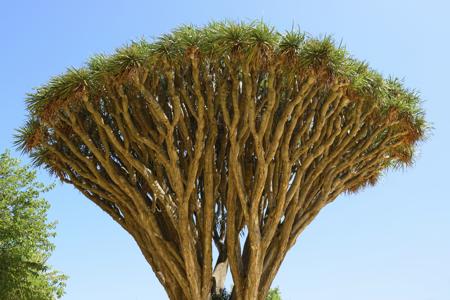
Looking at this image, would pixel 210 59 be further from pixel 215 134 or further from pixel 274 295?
pixel 274 295

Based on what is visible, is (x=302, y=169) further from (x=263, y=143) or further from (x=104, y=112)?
(x=104, y=112)

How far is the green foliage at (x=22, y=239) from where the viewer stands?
12.5 metres

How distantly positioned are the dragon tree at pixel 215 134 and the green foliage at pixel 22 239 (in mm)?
3800

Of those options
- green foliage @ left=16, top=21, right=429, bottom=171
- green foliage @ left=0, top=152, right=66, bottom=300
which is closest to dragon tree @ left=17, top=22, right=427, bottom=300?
green foliage @ left=16, top=21, right=429, bottom=171

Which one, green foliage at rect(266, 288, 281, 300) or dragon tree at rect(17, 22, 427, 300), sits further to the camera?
green foliage at rect(266, 288, 281, 300)

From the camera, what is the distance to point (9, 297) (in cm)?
1253

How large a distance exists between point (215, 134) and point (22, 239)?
6.37 m

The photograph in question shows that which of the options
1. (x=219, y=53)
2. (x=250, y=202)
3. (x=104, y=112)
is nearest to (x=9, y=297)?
(x=104, y=112)

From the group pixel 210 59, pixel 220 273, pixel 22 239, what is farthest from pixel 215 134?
pixel 22 239

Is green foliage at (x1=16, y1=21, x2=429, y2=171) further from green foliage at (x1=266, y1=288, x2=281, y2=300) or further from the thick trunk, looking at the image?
green foliage at (x1=266, y1=288, x2=281, y2=300)

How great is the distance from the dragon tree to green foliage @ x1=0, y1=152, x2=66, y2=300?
3.80m

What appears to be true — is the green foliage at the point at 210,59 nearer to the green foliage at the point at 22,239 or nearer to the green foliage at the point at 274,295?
the green foliage at the point at 22,239

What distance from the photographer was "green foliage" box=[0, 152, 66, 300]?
12.5 meters

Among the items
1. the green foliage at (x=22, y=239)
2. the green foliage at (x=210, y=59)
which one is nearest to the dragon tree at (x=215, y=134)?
the green foliage at (x=210, y=59)
